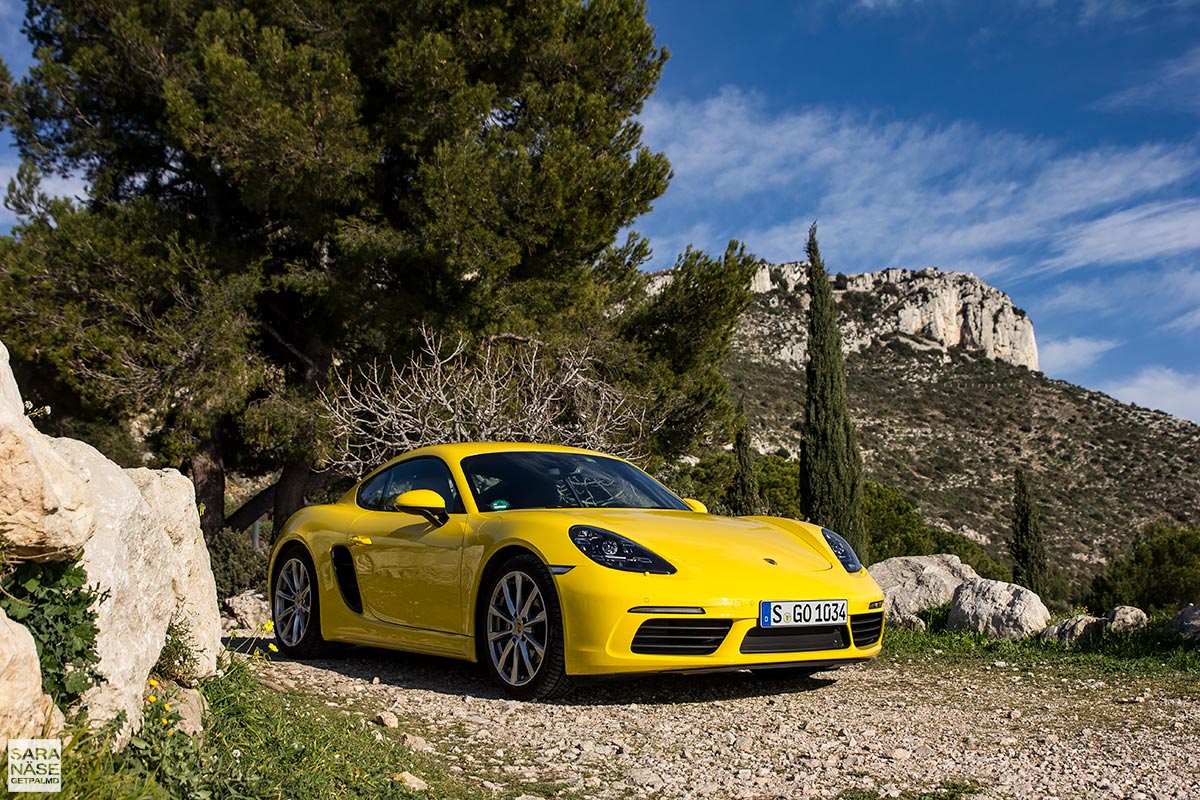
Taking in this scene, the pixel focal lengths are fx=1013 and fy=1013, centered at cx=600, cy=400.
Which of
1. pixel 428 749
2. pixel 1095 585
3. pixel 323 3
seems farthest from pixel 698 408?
pixel 1095 585

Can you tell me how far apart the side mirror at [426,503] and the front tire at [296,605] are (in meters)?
1.30

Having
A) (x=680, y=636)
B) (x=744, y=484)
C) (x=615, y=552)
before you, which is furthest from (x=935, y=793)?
(x=744, y=484)

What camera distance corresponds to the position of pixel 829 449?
21422 mm

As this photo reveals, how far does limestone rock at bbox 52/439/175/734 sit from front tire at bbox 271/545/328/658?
9.93 feet

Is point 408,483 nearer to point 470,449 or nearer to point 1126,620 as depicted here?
point 470,449

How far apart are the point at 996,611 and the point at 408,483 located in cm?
460

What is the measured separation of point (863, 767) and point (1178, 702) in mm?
2322

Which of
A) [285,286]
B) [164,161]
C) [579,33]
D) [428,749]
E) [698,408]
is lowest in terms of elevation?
[428,749]

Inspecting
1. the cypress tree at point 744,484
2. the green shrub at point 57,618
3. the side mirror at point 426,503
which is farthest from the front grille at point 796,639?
the cypress tree at point 744,484

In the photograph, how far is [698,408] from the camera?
56.1 feet

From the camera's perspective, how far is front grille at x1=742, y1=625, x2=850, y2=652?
475 centimetres

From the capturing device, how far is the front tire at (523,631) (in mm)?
4766

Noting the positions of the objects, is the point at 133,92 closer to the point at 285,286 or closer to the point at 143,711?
the point at 285,286

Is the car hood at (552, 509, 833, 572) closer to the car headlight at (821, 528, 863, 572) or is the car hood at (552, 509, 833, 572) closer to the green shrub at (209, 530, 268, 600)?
the car headlight at (821, 528, 863, 572)
